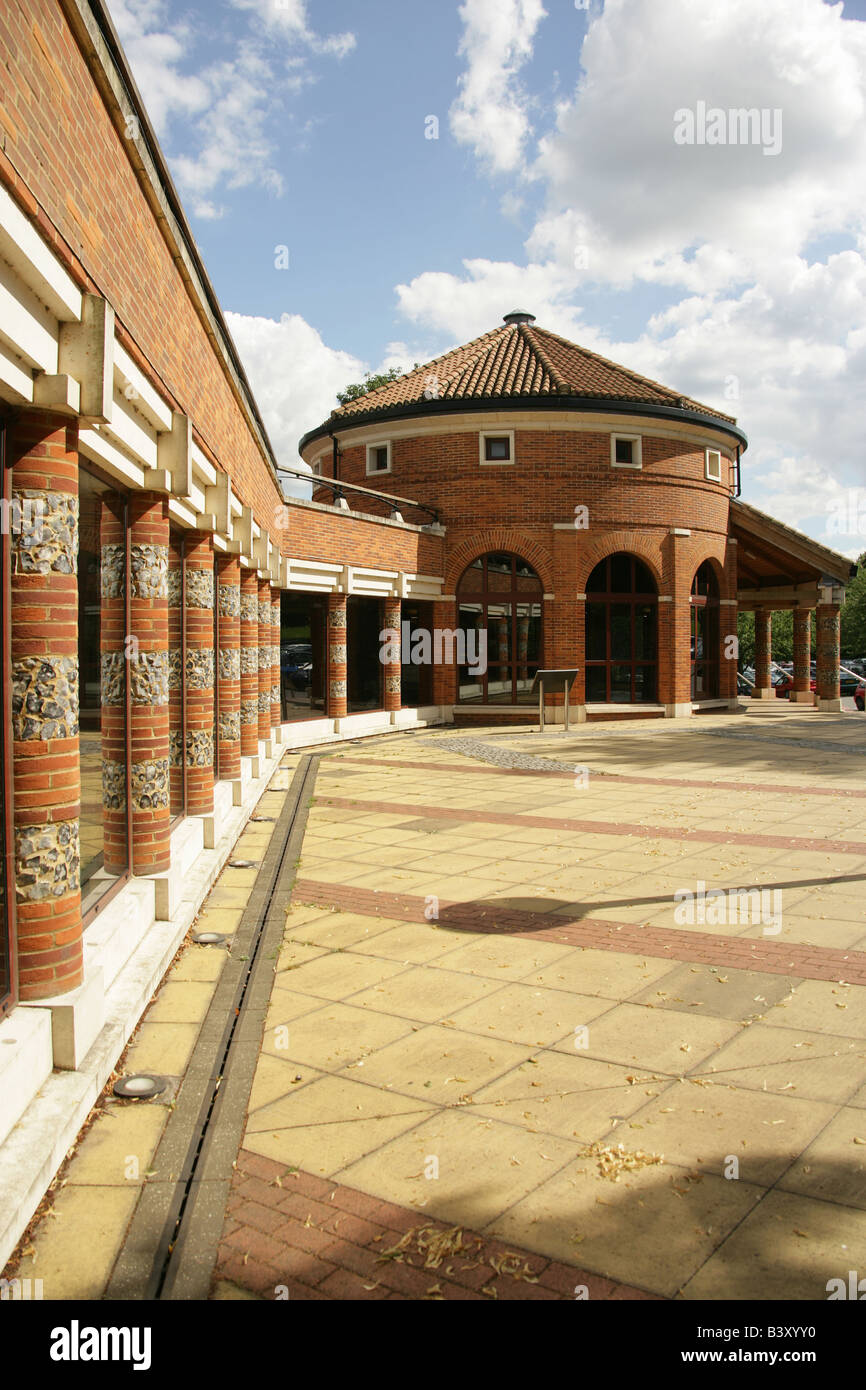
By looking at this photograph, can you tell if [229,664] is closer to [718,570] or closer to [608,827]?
[608,827]

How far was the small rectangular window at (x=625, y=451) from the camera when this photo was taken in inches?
952

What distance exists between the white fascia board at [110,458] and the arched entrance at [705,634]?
880 inches

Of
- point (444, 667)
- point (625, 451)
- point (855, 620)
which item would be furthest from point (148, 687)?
point (855, 620)

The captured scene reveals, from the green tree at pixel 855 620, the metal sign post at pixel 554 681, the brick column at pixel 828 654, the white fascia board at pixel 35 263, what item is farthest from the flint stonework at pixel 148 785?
the green tree at pixel 855 620

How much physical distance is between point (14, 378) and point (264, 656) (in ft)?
38.4

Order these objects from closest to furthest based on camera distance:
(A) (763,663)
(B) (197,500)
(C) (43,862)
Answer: (C) (43,862), (B) (197,500), (A) (763,663)

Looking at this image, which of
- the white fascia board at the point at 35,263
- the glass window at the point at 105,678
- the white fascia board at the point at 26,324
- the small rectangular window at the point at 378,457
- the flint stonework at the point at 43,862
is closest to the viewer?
the white fascia board at the point at 35,263

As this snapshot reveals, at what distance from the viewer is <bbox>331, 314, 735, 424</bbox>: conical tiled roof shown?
23828 millimetres

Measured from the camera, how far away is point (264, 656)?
50.2 feet

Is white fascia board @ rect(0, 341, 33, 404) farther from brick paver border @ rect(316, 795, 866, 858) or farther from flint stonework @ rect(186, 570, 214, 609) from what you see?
brick paver border @ rect(316, 795, 866, 858)

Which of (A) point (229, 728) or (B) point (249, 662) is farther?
(B) point (249, 662)

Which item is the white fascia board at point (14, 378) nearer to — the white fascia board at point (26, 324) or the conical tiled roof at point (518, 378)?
the white fascia board at point (26, 324)

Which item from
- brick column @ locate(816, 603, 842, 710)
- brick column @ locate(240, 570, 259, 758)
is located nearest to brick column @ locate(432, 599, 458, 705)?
brick column @ locate(816, 603, 842, 710)
